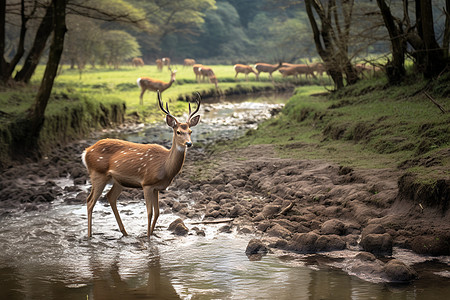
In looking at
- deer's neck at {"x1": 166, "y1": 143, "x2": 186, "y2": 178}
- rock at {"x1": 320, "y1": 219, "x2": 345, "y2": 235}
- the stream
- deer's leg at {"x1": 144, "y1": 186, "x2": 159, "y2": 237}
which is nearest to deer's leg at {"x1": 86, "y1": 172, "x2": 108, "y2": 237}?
the stream

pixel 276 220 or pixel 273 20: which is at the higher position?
pixel 273 20

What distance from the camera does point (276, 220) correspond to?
28.6 feet

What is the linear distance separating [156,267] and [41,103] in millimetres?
8240

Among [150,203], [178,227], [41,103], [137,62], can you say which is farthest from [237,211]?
[137,62]

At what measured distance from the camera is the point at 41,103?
14219 millimetres

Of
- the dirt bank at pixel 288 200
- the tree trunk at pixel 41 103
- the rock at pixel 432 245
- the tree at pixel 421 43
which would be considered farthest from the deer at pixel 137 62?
the rock at pixel 432 245

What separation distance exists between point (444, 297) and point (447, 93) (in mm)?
8293

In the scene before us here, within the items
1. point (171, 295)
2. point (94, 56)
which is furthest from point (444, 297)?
point (94, 56)

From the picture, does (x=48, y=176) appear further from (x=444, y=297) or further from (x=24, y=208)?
(x=444, y=297)

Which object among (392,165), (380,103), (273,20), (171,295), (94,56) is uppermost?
(273,20)

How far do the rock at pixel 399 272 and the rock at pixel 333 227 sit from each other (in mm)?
1539

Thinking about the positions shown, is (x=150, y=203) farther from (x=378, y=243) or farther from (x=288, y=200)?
(x=378, y=243)

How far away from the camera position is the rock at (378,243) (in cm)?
726

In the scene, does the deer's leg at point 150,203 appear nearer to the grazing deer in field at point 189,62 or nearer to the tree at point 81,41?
the tree at point 81,41
